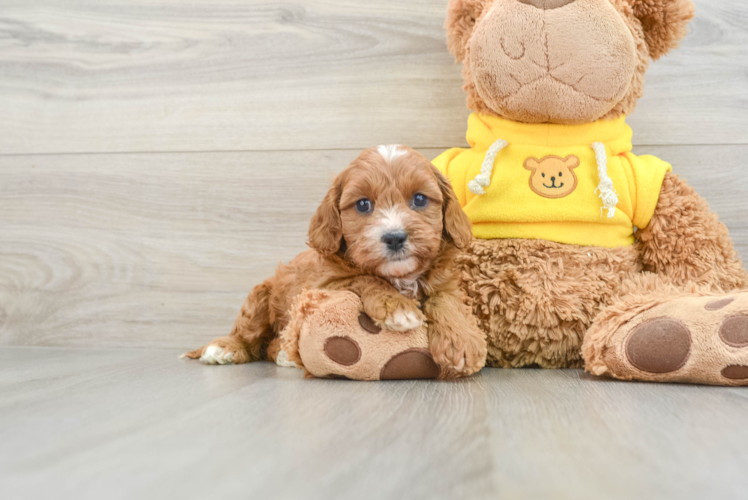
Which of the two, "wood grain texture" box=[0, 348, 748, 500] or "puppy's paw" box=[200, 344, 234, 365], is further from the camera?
"puppy's paw" box=[200, 344, 234, 365]

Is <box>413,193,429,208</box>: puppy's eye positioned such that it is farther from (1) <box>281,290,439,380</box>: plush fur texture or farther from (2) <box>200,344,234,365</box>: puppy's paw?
(2) <box>200,344,234,365</box>: puppy's paw

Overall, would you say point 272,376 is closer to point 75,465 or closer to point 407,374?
point 407,374

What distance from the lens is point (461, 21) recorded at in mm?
1434

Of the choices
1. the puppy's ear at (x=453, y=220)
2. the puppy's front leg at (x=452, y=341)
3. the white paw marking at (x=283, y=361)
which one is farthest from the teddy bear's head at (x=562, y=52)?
the white paw marking at (x=283, y=361)

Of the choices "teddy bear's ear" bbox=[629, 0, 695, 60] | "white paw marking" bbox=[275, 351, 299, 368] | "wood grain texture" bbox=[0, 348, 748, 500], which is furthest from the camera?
"white paw marking" bbox=[275, 351, 299, 368]

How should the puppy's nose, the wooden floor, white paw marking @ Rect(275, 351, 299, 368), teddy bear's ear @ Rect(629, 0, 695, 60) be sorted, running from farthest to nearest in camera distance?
the wooden floor → white paw marking @ Rect(275, 351, 299, 368) → teddy bear's ear @ Rect(629, 0, 695, 60) → the puppy's nose

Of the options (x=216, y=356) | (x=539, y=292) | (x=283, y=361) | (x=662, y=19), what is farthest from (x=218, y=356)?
(x=662, y=19)

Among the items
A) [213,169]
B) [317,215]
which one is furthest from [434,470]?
[213,169]

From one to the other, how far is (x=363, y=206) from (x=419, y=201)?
0.12 meters

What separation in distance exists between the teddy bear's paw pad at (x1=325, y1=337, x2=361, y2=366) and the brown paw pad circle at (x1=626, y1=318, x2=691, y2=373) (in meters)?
0.52

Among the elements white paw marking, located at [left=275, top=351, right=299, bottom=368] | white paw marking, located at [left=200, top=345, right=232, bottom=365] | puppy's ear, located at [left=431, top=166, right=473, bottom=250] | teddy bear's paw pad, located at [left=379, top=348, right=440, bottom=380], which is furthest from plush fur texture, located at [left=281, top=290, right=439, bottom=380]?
white paw marking, located at [left=200, top=345, right=232, bottom=365]

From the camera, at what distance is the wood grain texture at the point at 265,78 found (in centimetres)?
169

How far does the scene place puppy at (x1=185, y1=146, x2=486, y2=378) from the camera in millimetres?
1150

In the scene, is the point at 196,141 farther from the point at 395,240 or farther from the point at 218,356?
the point at 395,240
